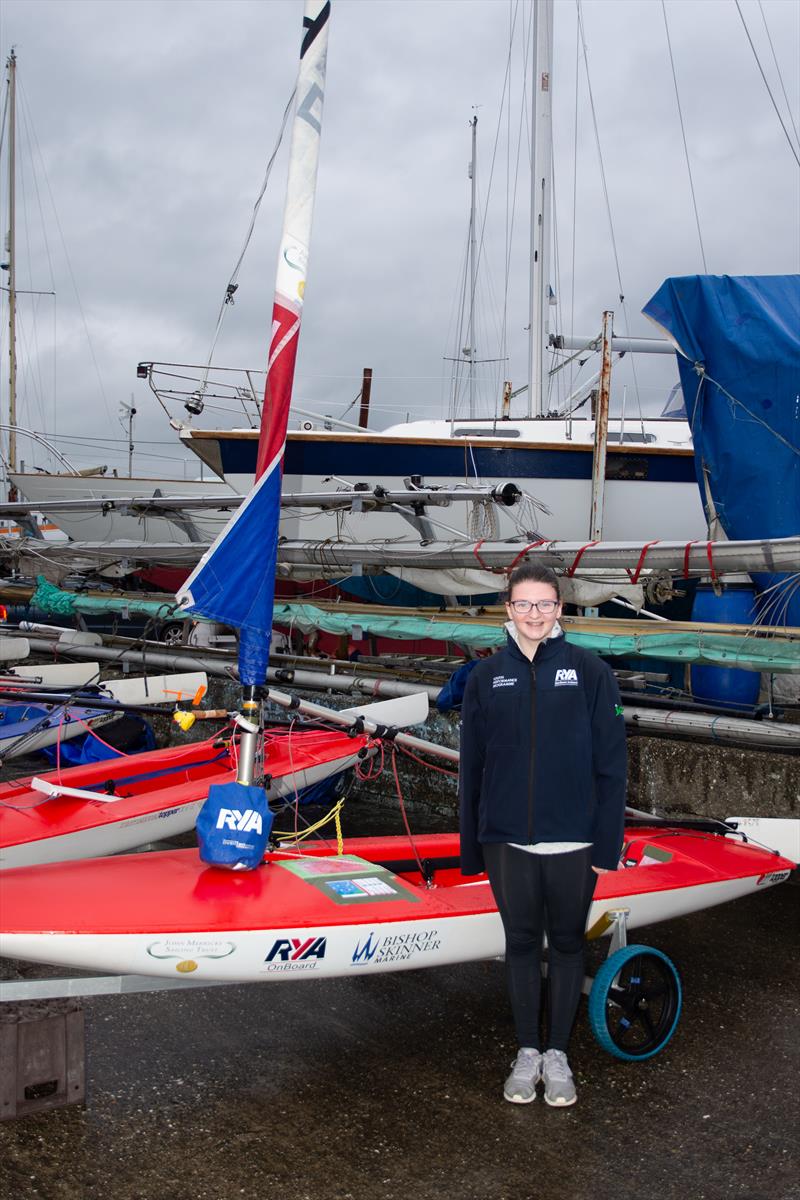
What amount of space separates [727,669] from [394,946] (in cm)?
466

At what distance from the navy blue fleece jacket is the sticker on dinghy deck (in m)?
0.54

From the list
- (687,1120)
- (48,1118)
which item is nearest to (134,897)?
(48,1118)

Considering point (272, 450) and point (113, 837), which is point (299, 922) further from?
point (113, 837)

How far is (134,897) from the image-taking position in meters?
3.30

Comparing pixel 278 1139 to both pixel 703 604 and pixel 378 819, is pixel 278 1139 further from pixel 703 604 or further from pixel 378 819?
pixel 703 604

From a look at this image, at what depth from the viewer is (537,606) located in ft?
10.8

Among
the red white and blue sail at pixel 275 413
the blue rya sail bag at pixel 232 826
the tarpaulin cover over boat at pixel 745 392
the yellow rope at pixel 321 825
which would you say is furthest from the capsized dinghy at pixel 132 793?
the tarpaulin cover over boat at pixel 745 392

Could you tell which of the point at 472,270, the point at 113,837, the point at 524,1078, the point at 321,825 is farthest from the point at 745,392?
the point at 472,270

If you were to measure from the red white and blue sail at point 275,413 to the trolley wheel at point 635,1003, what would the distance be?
165cm

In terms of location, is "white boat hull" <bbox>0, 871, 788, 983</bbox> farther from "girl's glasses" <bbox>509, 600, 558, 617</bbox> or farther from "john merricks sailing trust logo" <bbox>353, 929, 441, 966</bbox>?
"girl's glasses" <bbox>509, 600, 558, 617</bbox>

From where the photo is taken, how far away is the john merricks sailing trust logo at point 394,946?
3.38 m

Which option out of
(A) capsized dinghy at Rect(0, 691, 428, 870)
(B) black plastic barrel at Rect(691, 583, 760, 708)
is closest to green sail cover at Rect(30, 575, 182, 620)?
(A) capsized dinghy at Rect(0, 691, 428, 870)

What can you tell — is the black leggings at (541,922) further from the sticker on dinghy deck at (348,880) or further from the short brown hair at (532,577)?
the short brown hair at (532,577)

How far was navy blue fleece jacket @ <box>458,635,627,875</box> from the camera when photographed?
322 cm
